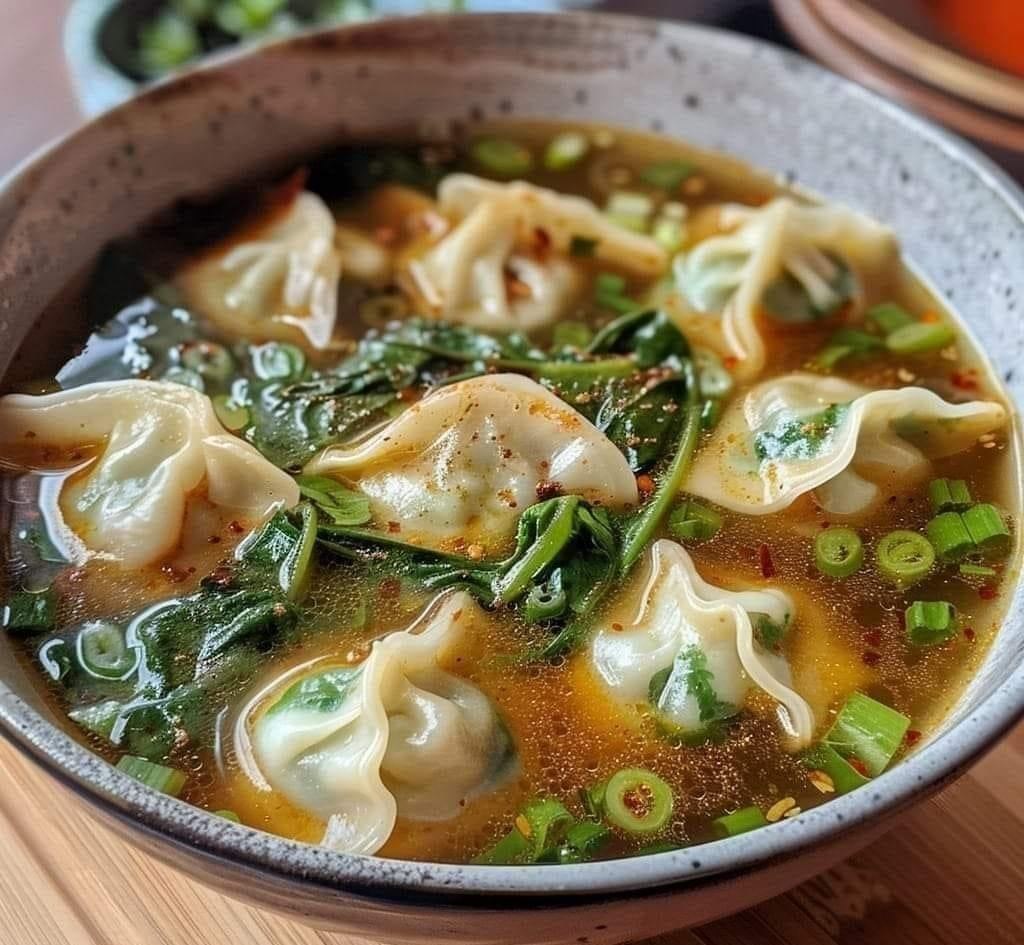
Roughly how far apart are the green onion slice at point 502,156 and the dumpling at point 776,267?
0.48 metres

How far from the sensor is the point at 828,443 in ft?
6.51

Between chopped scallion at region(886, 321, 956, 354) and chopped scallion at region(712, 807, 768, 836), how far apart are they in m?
1.10

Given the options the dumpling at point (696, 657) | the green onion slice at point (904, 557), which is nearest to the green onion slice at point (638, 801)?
the dumpling at point (696, 657)

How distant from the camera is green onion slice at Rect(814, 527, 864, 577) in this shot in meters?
1.85

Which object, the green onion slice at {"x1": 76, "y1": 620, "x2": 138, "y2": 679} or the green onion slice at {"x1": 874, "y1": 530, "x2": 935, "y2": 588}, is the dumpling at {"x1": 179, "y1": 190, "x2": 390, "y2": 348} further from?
the green onion slice at {"x1": 874, "y1": 530, "x2": 935, "y2": 588}

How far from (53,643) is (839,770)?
3.82 ft

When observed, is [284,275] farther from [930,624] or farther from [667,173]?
[930,624]

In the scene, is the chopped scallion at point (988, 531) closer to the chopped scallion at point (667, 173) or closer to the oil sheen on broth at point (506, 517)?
the oil sheen on broth at point (506, 517)

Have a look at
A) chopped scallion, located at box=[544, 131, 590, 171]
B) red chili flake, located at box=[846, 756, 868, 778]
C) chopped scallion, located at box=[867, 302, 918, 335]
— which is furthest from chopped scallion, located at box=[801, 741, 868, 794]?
chopped scallion, located at box=[544, 131, 590, 171]

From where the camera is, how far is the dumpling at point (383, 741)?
5.05 ft

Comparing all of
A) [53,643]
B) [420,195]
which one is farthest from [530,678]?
[420,195]

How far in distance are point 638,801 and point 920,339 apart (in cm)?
119

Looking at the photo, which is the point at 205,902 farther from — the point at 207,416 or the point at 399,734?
the point at 207,416

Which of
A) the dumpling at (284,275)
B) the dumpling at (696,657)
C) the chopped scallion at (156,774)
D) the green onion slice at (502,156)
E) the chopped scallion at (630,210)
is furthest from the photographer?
the green onion slice at (502,156)
